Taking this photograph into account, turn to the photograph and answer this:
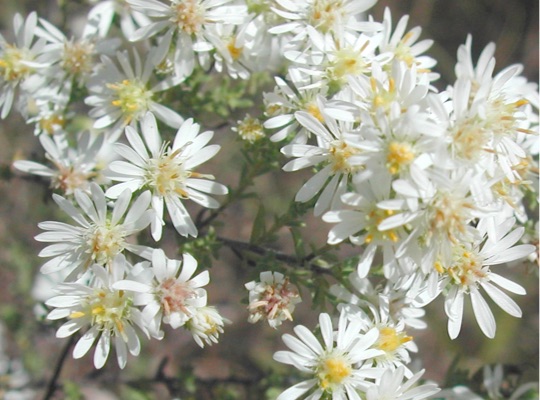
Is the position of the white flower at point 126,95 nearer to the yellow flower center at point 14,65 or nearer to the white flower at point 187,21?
the white flower at point 187,21

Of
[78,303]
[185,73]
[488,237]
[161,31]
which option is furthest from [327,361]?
[161,31]

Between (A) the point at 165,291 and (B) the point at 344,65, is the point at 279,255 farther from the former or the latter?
(B) the point at 344,65

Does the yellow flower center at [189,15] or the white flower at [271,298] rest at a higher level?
the yellow flower center at [189,15]

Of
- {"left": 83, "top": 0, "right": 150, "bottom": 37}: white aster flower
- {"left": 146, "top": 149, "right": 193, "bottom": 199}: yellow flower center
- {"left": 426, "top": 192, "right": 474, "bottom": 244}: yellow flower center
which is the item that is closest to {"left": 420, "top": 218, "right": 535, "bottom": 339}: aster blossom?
{"left": 426, "top": 192, "right": 474, "bottom": 244}: yellow flower center

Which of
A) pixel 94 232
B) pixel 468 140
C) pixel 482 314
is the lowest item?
pixel 94 232

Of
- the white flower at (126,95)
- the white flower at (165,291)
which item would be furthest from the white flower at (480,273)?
the white flower at (126,95)

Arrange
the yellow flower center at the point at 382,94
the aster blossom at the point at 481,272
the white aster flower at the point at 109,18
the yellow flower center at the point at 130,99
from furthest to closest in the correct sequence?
1. the white aster flower at the point at 109,18
2. the yellow flower center at the point at 130,99
3. the aster blossom at the point at 481,272
4. the yellow flower center at the point at 382,94

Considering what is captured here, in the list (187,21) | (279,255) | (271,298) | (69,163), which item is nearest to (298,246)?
(279,255)

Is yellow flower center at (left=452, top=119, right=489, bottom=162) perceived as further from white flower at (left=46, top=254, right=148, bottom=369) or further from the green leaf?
white flower at (left=46, top=254, right=148, bottom=369)
